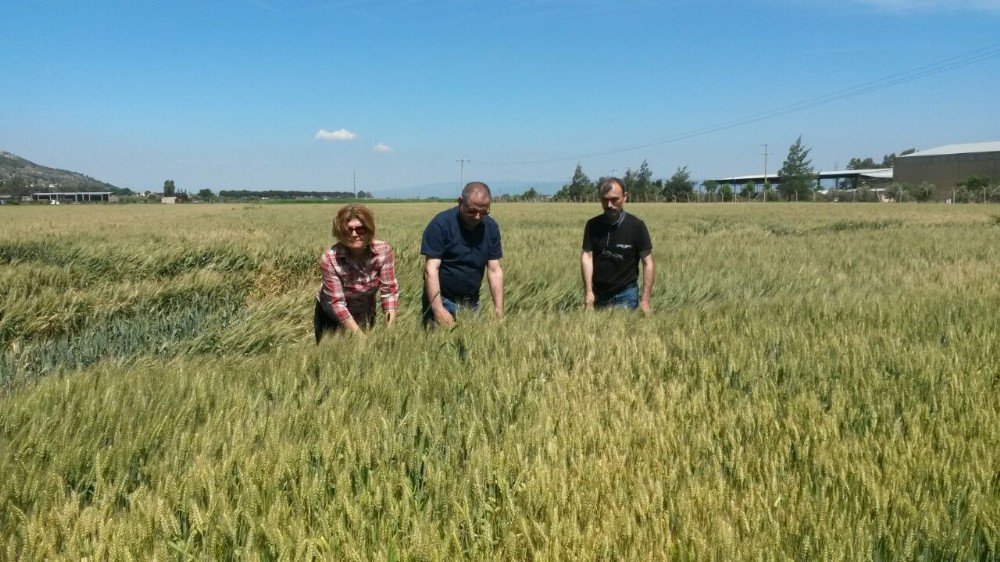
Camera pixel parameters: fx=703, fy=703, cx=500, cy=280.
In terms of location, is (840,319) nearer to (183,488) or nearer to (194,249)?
(183,488)

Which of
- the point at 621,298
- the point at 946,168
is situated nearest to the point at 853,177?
the point at 946,168

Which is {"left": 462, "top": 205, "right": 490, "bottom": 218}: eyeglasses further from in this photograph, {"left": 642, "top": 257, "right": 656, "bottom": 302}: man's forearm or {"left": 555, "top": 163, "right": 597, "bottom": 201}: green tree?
{"left": 555, "top": 163, "right": 597, "bottom": 201}: green tree

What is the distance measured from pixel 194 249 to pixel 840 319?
26.9 ft

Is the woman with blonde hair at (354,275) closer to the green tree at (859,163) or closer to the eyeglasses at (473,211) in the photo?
the eyeglasses at (473,211)

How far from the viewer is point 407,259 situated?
980 centimetres

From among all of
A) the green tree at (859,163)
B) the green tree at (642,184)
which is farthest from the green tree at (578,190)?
the green tree at (859,163)

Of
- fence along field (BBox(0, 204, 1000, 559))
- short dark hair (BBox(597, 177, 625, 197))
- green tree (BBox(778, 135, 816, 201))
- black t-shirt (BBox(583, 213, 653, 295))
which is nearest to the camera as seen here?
fence along field (BBox(0, 204, 1000, 559))

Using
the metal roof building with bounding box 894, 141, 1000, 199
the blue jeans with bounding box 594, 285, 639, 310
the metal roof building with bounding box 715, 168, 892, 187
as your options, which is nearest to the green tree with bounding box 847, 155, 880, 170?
the metal roof building with bounding box 715, 168, 892, 187

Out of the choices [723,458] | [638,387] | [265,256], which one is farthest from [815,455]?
[265,256]

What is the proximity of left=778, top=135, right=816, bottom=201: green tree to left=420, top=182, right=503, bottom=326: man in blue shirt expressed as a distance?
80197 millimetres

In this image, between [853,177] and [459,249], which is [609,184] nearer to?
[459,249]

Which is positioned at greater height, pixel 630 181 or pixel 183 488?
pixel 630 181

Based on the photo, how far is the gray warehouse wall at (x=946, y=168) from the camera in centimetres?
8062

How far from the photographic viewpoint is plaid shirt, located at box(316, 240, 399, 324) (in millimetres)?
4543
